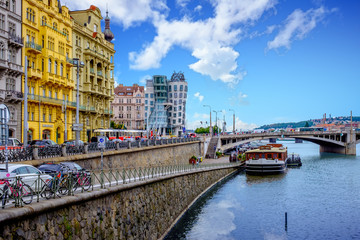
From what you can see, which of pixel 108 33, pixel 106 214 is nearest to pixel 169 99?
pixel 108 33

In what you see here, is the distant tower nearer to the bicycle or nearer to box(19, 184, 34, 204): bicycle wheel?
box(19, 184, 34, 204): bicycle wheel

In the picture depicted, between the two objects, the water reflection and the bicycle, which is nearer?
the bicycle

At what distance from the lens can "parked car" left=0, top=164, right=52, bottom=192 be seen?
1395cm

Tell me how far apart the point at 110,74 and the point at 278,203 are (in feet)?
149

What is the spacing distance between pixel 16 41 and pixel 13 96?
6.33 metres

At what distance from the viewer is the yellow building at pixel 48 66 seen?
45.0 meters

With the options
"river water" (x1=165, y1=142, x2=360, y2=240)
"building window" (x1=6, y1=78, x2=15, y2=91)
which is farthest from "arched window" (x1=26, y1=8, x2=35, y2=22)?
"river water" (x1=165, y1=142, x2=360, y2=240)

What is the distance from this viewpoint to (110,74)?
72312 millimetres

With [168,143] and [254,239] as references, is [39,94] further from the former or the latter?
[254,239]

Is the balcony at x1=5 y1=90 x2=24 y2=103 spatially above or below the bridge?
Result: above

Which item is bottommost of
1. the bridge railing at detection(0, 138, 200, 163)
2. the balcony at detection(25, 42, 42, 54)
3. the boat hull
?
the boat hull

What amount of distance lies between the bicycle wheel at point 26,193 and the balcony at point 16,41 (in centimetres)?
3181

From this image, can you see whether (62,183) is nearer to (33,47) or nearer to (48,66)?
(33,47)

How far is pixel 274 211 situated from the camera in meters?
35.2
